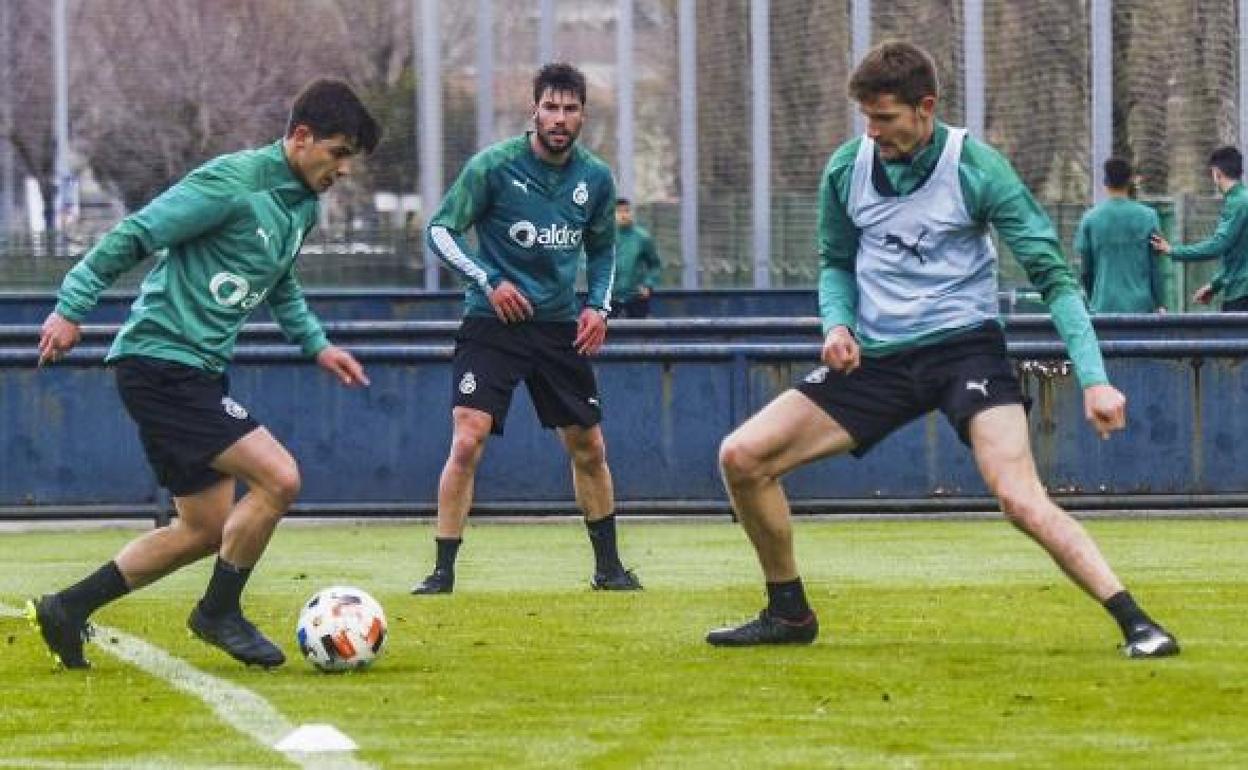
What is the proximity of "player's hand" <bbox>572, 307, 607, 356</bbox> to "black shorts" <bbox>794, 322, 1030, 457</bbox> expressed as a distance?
9.15 feet

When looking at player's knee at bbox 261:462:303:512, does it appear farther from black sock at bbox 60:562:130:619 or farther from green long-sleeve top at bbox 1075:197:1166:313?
green long-sleeve top at bbox 1075:197:1166:313

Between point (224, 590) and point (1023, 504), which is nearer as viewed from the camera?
point (1023, 504)

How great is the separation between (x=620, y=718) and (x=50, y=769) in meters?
1.56

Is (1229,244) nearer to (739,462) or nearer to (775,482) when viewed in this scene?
(775,482)

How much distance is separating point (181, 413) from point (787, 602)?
2.04m

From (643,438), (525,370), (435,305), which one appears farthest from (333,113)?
(435,305)

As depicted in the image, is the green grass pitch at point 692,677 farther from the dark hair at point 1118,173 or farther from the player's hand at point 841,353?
the dark hair at point 1118,173

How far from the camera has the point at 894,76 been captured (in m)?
9.77

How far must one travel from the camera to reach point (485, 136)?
32.1 m

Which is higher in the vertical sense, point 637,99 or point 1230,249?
point 637,99

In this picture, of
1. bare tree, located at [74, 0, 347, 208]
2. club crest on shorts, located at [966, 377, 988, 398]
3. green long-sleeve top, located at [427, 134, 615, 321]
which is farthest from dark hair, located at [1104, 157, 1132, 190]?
bare tree, located at [74, 0, 347, 208]

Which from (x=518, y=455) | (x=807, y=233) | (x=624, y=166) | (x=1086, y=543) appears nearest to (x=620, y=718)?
(x=1086, y=543)

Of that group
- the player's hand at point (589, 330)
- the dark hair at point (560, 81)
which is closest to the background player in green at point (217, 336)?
the dark hair at point (560, 81)

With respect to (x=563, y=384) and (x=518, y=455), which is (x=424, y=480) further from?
(x=563, y=384)
